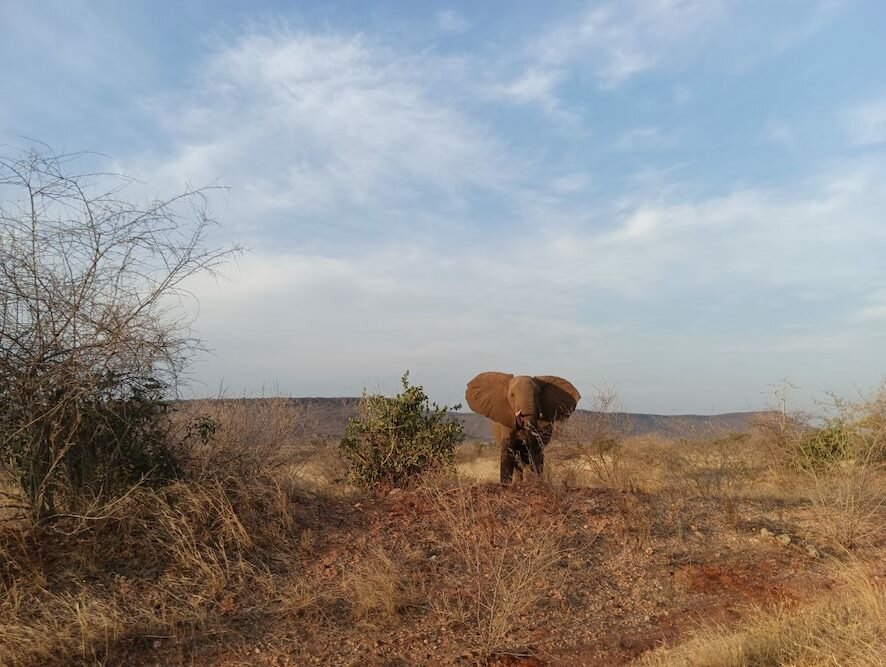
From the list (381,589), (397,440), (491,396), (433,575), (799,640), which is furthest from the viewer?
(491,396)

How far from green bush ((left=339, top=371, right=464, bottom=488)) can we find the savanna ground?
0.56 m

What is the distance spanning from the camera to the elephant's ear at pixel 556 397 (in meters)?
12.7

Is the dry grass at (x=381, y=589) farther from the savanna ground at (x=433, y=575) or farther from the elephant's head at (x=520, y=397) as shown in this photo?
the elephant's head at (x=520, y=397)

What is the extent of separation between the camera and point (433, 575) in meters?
6.58

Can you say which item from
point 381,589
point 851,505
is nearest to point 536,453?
point 851,505

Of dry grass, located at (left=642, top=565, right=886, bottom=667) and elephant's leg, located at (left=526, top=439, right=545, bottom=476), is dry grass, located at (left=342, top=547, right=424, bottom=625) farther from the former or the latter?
elephant's leg, located at (left=526, top=439, right=545, bottom=476)

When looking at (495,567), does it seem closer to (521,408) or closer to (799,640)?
(799,640)

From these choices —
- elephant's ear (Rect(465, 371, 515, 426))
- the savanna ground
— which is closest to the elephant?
elephant's ear (Rect(465, 371, 515, 426))

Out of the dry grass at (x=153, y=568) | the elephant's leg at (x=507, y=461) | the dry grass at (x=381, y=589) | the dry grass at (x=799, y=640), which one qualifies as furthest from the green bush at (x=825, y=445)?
the dry grass at (x=153, y=568)

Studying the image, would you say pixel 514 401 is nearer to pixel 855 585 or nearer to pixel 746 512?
pixel 746 512

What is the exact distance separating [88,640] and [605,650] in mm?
3812

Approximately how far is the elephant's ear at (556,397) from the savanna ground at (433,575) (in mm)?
3488

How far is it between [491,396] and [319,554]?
6.57m

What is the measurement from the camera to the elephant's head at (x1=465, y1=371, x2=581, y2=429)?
40.0 ft
